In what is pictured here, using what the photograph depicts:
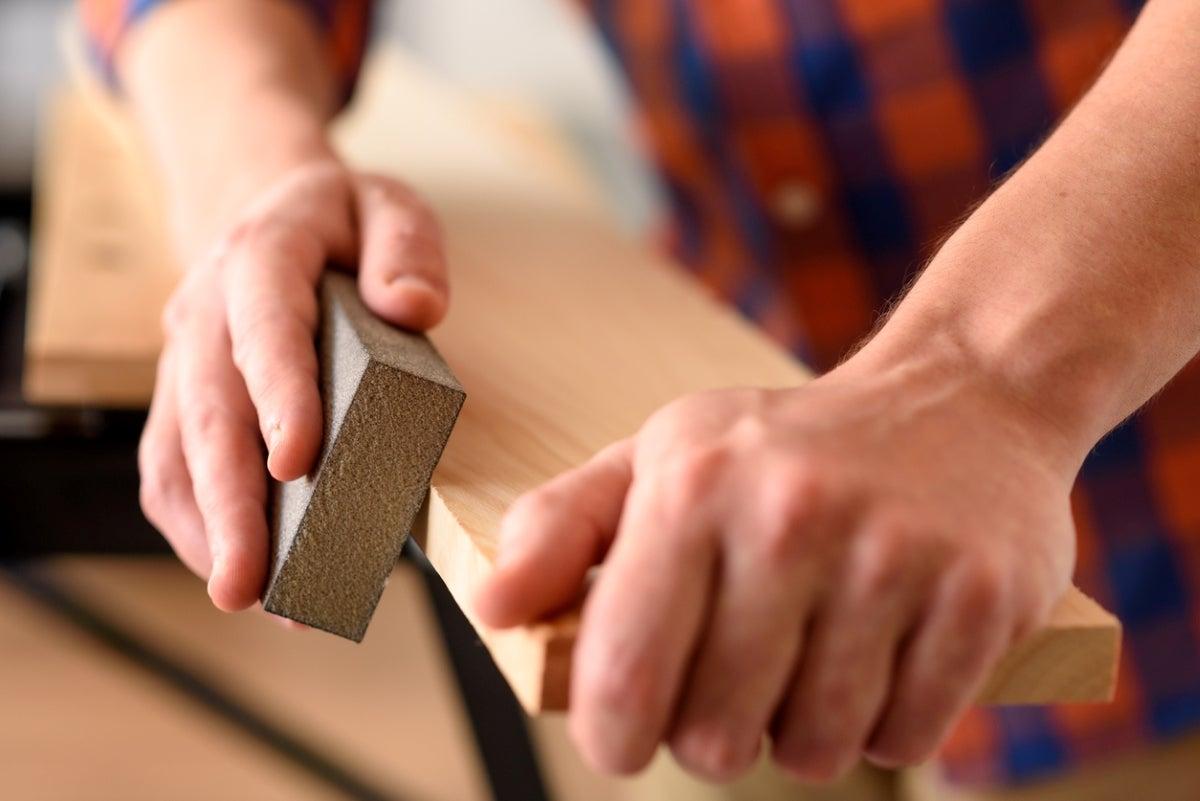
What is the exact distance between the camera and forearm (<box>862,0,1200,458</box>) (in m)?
0.37

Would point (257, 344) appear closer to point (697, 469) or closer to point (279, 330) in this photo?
point (279, 330)

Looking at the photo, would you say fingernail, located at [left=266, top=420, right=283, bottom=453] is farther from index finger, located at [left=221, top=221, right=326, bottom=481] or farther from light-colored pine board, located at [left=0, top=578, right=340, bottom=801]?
light-colored pine board, located at [left=0, top=578, right=340, bottom=801]

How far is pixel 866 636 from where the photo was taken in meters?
0.32

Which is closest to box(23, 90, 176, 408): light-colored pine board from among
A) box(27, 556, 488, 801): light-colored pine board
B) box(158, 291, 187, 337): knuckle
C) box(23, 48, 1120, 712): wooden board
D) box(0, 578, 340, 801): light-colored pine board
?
box(23, 48, 1120, 712): wooden board

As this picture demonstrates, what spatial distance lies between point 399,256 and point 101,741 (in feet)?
4.76

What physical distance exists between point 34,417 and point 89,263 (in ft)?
0.38

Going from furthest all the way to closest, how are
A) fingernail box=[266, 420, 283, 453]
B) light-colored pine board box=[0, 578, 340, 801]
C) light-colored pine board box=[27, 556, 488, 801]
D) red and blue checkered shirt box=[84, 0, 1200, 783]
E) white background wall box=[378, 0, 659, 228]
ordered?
white background wall box=[378, 0, 659, 228]
light-colored pine board box=[27, 556, 488, 801]
light-colored pine board box=[0, 578, 340, 801]
red and blue checkered shirt box=[84, 0, 1200, 783]
fingernail box=[266, 420, 283, 453]

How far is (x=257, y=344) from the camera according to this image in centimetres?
47

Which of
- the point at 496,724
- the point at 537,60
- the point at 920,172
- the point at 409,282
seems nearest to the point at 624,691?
the point at 409,282

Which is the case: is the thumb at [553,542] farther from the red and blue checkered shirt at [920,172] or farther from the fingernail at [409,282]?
the red and blue checkered shirt at [920,172]

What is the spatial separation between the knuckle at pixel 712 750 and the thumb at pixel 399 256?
223 millimetres

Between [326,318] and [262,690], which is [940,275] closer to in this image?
[326,318]

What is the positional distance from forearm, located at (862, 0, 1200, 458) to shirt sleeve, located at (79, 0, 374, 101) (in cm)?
54

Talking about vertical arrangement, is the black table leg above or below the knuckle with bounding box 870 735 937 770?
below
